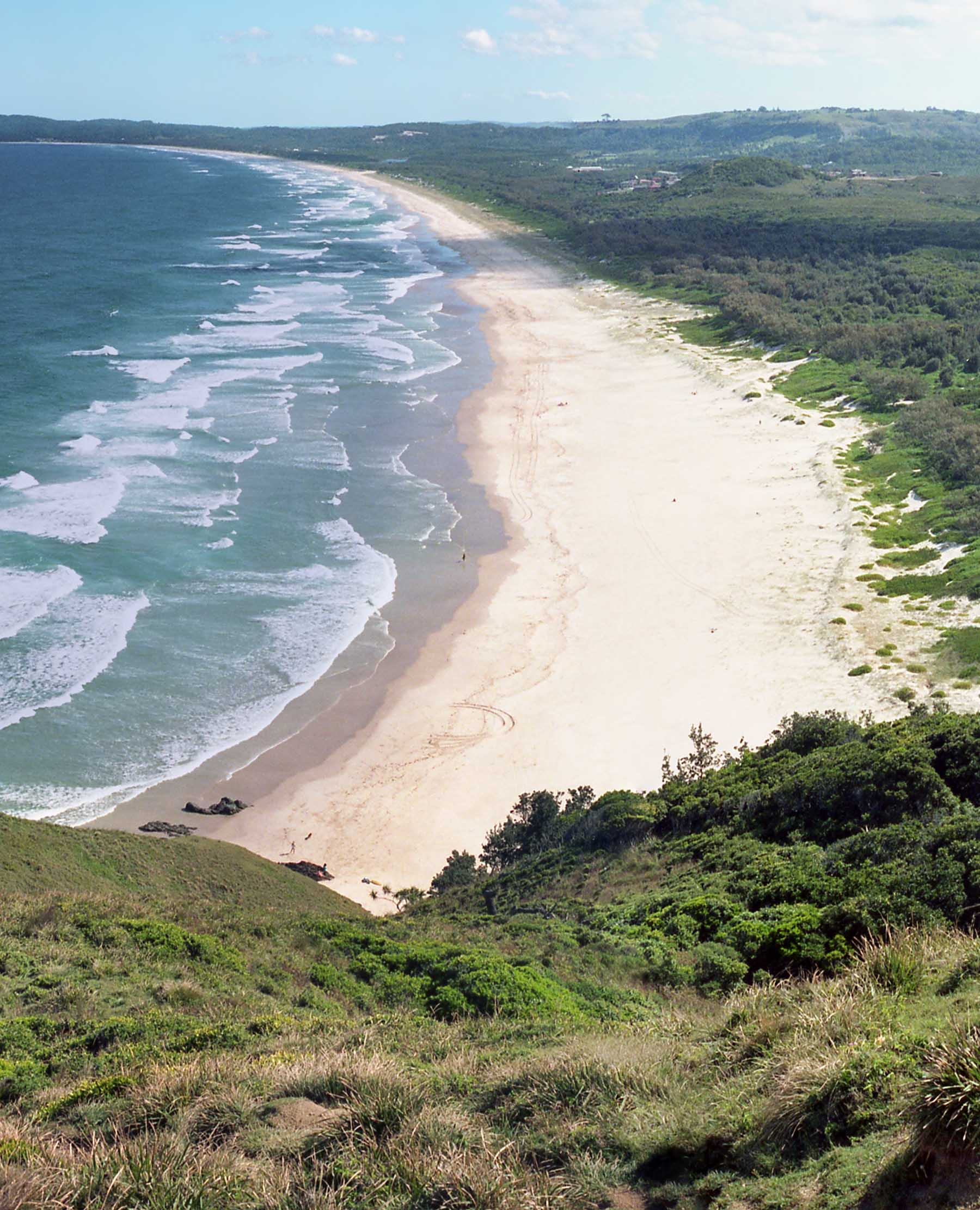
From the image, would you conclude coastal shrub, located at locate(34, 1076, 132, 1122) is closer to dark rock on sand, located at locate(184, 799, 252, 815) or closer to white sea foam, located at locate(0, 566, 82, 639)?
dark rock on sand, located at locate(184, 799, 252, 815)

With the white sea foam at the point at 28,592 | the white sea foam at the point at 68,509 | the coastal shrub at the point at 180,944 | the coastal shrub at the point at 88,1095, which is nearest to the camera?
the coastal shrub at the point at 88,1095

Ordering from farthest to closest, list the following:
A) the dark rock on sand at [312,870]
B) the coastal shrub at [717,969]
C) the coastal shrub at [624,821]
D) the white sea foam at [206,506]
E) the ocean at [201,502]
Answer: the white sea foam at [206,506] < the ocean at [201,502] < the dark rock on sand at [312,870] < the coastal shrub at [624,821] < the coastal shrub at [717,969]

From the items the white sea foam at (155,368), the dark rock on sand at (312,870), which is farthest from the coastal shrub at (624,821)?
the white sea foam at (155,368)

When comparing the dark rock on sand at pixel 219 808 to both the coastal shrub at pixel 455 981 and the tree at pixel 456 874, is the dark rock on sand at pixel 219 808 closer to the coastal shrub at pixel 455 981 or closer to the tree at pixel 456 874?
the tree at pixel 456 874

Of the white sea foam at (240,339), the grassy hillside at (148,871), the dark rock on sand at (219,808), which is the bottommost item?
the dark rock on sand at (219,808)

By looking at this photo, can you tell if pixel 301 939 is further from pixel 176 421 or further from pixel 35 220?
pixel 35 220

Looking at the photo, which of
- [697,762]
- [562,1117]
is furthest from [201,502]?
[562,1117]
